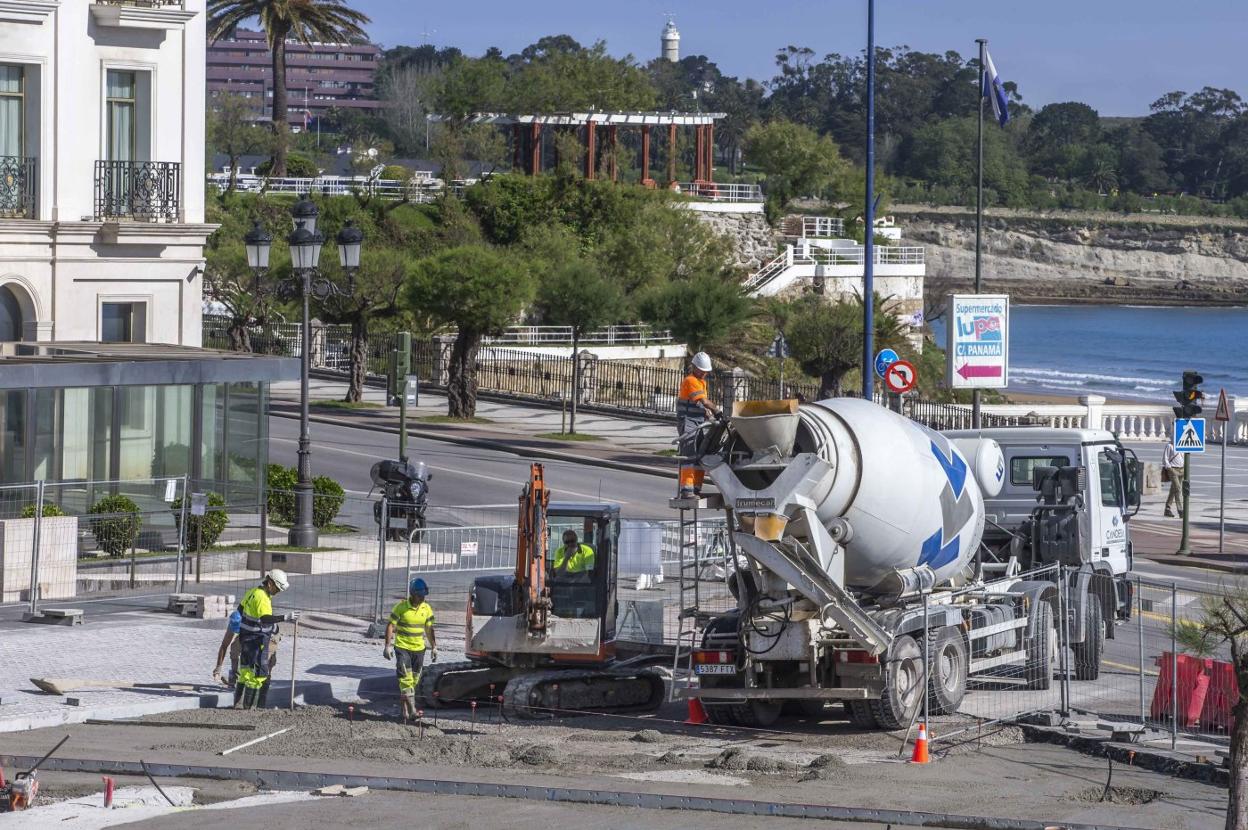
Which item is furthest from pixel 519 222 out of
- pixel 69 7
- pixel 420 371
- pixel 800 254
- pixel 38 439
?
pixel 38 439

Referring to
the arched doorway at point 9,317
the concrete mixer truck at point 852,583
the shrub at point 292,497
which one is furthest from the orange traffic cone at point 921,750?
the arched doorway at point 9,317

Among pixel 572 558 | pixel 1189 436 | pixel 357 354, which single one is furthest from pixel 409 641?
pixel 357 354

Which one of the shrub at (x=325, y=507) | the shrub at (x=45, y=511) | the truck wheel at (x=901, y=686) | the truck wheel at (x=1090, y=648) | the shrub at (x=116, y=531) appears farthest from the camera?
the shrub at (x=325, y=507)

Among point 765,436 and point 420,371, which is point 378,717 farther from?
point 420,371

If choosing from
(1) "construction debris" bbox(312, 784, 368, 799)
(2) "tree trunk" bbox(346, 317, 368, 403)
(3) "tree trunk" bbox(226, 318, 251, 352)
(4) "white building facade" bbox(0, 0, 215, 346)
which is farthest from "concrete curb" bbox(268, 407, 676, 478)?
(1) "construction debris" bbox(312, 784, 368, 799)

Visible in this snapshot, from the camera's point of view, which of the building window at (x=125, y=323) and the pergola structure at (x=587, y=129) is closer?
the building window at (x=125, y=323)

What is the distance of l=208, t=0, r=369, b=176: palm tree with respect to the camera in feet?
254

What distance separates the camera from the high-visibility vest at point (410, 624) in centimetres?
1670

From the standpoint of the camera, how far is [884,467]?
52.4ft

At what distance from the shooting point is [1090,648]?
19.2 metres

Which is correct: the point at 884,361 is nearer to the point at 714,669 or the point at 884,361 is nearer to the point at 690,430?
the point at 690,430

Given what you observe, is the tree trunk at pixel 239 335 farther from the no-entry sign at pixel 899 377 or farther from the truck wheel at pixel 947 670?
the truck wheel at pixel 947 670

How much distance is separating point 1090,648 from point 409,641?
25.1 feet

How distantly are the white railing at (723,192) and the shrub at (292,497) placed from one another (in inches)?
2392
